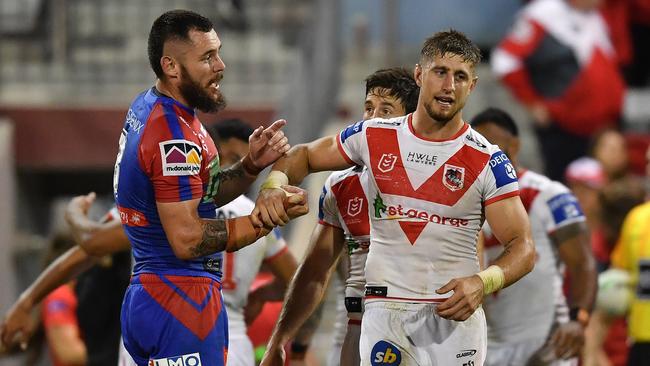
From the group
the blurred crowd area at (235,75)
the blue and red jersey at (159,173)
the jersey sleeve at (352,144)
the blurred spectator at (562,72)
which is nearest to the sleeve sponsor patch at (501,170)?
the jersey sleeve at (352,144)

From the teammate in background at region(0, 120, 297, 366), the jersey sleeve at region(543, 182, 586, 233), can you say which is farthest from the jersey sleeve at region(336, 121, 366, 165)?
the jersey sleeve at region(543, 182, 586, 233)

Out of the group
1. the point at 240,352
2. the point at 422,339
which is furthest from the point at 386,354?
the point at 240,352

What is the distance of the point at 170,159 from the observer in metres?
6.17

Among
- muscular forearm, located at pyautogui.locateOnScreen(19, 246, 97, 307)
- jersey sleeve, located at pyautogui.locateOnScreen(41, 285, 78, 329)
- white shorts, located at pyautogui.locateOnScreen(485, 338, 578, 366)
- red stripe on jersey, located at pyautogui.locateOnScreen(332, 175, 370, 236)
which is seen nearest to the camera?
red stripe on jersey, located at pyautogui.locateOnScreen(332, 175, 370, 236)

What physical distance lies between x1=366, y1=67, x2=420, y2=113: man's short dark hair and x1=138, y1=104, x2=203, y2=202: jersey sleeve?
4.57 ft

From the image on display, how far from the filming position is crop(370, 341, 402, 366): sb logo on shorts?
Answer: 6475 millimetres

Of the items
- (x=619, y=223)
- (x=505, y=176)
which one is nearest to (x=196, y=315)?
(x=505, y=176)

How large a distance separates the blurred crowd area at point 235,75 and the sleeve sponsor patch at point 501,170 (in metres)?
6.64

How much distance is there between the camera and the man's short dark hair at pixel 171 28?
639 cm

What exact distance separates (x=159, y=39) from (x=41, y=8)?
9.84 metres

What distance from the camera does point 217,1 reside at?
1559cm

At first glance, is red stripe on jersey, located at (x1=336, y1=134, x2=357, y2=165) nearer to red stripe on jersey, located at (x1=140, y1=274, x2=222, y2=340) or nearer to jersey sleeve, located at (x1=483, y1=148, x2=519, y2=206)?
jersey sleeve, located at (x1=483, y1=148, x2=519, y2=206)

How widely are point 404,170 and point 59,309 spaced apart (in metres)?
4.12

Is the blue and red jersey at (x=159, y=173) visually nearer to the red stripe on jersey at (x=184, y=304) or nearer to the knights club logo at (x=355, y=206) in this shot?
the red stripe on jersey at (x=184, y=304)
